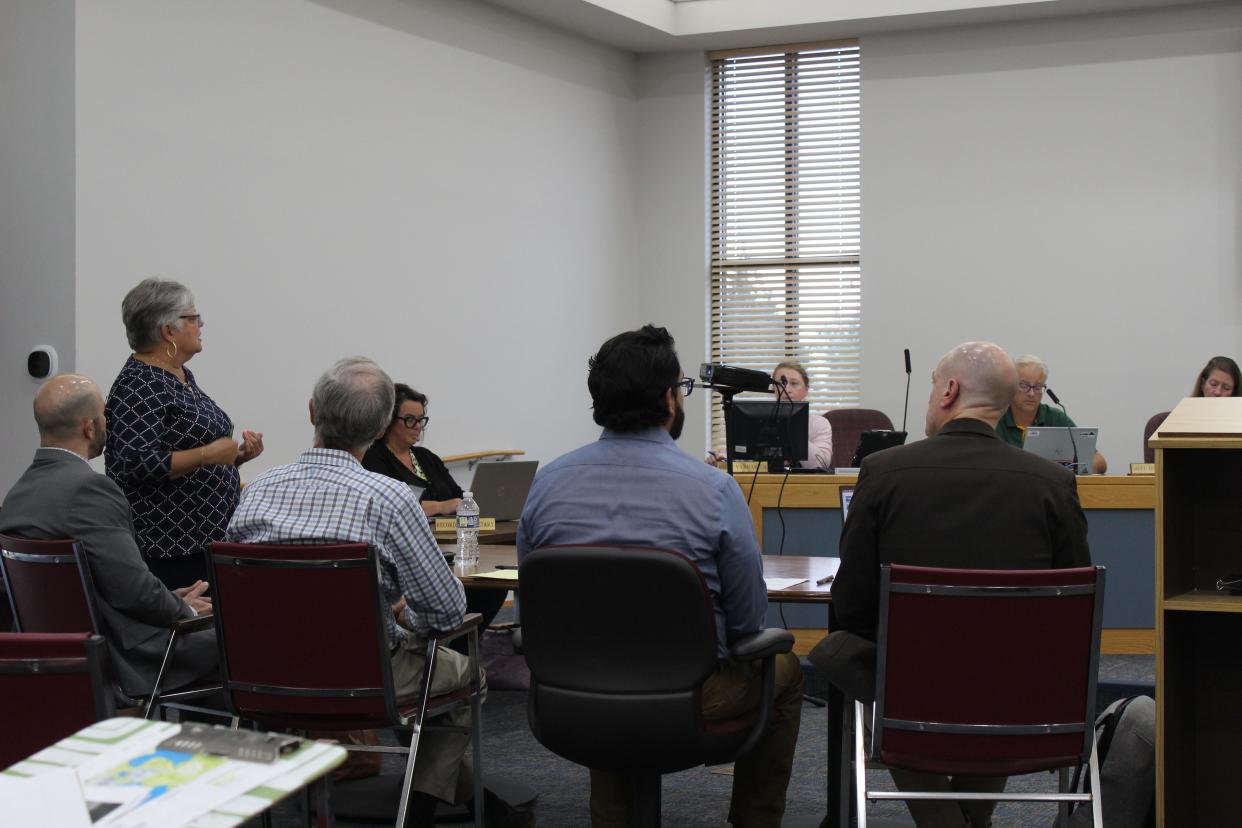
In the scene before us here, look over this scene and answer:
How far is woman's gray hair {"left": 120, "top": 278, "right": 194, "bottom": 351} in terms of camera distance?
389 cm

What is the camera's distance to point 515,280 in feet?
25.5

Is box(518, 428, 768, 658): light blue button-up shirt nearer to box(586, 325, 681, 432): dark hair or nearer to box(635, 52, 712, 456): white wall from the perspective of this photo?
box(586, 325, 681, 432): dark hair

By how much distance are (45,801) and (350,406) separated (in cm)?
185

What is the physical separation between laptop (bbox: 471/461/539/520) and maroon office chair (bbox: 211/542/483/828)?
2.15 meters

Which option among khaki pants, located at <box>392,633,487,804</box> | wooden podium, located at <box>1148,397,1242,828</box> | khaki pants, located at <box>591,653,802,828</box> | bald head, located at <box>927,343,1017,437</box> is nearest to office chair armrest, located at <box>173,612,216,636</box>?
khaki pants, located at <box>392,633,487,804</box>

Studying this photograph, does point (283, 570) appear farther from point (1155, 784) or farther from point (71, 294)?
point (71, 294)

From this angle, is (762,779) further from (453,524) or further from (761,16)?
(761,16)

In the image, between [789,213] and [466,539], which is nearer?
[466,539]

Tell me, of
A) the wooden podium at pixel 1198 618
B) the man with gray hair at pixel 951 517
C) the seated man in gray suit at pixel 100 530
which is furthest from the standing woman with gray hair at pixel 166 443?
the wooden podium at pixel 1198 618

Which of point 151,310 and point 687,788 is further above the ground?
point 151,310

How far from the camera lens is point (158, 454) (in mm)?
3768

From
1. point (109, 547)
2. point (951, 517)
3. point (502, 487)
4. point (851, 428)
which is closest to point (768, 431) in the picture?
point (502, 487)

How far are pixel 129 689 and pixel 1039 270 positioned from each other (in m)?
6.45

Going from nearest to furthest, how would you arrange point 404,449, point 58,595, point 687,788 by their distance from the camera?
point 58,595 → point 687,788 → point 404,449
